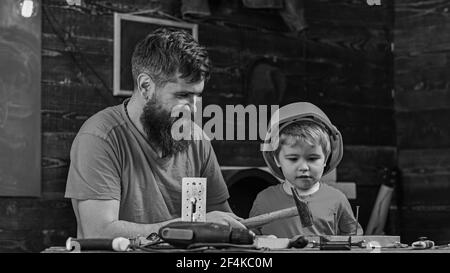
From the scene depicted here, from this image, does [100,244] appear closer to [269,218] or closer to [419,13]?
[269,218]

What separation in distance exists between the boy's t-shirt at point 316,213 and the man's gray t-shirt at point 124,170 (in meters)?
0.50

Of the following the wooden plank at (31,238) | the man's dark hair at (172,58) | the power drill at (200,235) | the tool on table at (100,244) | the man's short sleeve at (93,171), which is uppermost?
the man's dark hair at (172,58)

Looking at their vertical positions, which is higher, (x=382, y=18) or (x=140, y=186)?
(x=382, y=18)

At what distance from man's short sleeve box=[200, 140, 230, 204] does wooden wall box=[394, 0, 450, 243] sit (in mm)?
2768

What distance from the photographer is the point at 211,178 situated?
2844mm

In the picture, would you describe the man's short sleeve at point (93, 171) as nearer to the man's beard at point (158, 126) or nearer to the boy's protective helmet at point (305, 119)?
the man's beard at point (158, 126)

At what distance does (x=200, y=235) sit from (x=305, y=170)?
155cm

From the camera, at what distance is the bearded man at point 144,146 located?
2480mm

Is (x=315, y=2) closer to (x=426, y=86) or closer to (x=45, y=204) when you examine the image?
(x=426, y=86)

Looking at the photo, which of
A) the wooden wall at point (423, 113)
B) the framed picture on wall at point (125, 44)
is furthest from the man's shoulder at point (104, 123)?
the wooden wall at point (423, 113)

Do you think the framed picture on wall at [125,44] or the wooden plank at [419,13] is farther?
the wooden plank at [419,13]
